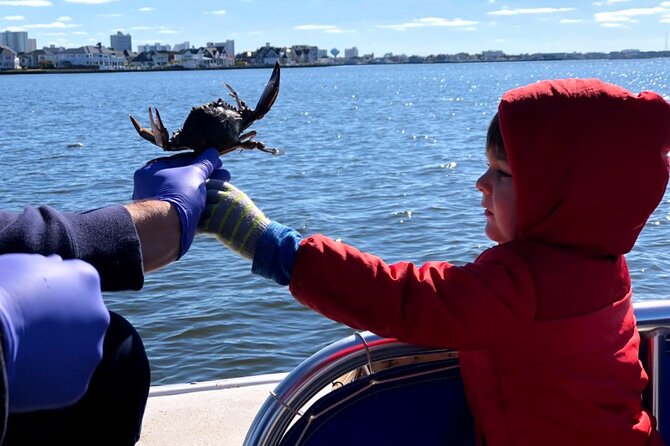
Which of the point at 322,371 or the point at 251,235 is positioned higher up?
the point at 251,235

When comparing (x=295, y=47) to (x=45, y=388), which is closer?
(x=45, y=388)

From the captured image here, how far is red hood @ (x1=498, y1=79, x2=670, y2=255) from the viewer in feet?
5.54

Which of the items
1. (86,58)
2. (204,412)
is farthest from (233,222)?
(86,58)

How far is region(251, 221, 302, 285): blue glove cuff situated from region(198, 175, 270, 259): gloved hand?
0.01 m

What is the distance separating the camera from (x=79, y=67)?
135125 mm

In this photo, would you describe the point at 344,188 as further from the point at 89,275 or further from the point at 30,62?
the point at 30,62

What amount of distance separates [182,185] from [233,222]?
12cm

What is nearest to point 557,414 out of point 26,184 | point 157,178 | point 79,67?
point 157,178

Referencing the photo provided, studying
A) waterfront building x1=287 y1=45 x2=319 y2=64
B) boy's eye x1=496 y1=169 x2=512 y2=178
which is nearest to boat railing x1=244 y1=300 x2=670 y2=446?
boy's eye x1=496 y1=169 x2=512 y2=178

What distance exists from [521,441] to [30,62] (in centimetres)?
14519

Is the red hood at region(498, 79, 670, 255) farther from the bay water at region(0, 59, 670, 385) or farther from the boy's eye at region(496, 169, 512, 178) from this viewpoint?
Answer: the bay water at region(0, 59, 670, 385)

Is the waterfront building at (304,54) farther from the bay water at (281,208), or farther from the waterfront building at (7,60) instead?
the bay water at (281,208)

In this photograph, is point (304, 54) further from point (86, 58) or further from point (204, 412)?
point (204, 412)

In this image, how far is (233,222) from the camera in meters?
1.67
